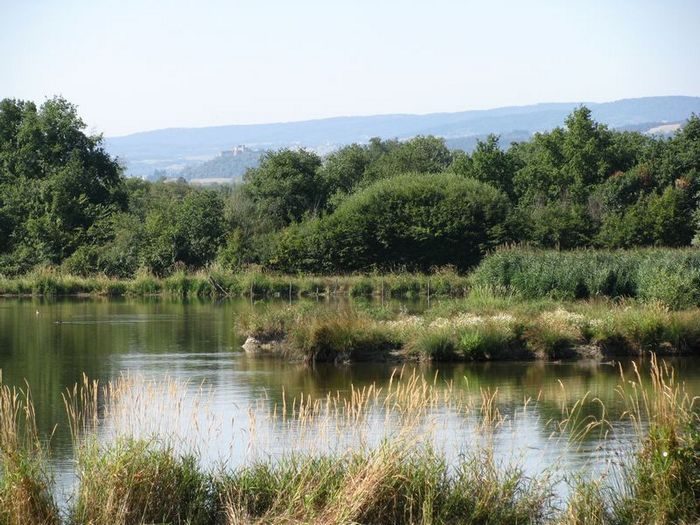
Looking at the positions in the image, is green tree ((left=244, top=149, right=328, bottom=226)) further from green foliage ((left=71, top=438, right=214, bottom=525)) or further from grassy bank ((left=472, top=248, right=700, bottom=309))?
green foliage ((left=71, top=438, right=214, bottom=525))

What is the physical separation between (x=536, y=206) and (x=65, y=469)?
5524 cm

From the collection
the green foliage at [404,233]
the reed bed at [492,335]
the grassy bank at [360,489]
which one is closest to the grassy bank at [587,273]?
the reed bed at [492,335]

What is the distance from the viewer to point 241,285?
176 ft

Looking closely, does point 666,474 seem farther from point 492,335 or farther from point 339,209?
point 339,209

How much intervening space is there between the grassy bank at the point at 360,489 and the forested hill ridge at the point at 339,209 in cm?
4674

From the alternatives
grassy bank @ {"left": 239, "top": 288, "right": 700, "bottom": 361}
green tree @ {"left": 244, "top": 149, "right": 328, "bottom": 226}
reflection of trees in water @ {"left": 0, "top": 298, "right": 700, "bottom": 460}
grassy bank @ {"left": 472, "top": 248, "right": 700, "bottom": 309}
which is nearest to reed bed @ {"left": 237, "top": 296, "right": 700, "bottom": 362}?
grassy bank @ {"left": 239, "top": 288, "right": 700, "bottom": 361}

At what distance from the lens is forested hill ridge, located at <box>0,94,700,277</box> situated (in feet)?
196

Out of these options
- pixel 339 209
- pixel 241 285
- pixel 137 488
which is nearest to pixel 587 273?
pixel 241 285

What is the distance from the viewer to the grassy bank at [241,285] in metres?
52.5

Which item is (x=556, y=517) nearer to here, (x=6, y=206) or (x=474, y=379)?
(x=474, y=379)

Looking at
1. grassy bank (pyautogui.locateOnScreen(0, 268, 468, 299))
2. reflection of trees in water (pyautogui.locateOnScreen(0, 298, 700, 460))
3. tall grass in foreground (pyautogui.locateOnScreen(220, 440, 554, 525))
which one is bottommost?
grassy bank (pyautogui.locateOnScreen(0, 268, 468, 299))

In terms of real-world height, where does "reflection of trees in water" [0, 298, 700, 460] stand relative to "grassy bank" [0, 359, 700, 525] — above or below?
below

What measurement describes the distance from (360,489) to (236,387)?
12.6m

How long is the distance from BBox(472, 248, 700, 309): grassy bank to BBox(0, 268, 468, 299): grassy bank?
963cm
